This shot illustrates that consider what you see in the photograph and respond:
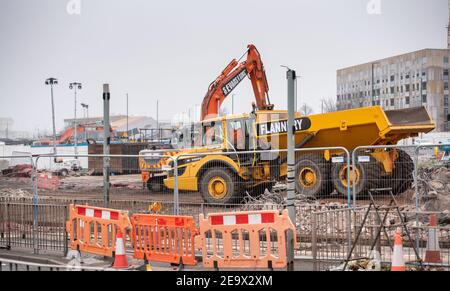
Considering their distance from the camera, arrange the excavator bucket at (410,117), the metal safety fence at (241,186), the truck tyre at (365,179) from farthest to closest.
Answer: the excavator bucket at (410,117), the truck tyre at (365,179), the metal safety fence at (241,186)

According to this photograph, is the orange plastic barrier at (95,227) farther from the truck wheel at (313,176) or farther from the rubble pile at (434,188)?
the rubble pile at (434,188)

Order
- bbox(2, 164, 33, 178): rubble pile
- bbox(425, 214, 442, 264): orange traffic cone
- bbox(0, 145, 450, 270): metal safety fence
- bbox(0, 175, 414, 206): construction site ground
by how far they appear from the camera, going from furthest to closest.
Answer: bbox(2, 164, 33, 178): rubble pile, bbox(0, 175, 414, 206): construction site ground, bbox(0, 145, 450, 270): metal safety fence, bbox(425, 214, 442, 264): orange traffic cone

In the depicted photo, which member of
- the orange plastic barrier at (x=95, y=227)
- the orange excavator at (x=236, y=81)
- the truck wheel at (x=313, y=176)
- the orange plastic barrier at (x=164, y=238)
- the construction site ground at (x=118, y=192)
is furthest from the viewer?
the orange excavator at (x=236, y=81)

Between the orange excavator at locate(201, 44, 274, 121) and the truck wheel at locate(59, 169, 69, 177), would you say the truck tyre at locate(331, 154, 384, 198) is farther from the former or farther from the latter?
the orange excavator at locate(201, 44, 274, 121)

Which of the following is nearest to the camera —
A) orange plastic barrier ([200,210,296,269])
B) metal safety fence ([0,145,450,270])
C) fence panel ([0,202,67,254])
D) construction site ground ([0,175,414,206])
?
orange plastic barrier ([200,210,296,269])

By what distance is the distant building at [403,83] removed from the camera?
4805 cm

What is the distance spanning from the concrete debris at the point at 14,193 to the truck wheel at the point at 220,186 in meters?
3.95

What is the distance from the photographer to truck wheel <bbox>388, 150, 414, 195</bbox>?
11209 mm

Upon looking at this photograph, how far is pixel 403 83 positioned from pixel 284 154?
1549 inches

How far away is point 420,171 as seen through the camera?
500 inches

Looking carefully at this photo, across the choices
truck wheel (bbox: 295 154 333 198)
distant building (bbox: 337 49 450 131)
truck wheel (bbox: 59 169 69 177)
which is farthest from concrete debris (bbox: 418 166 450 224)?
distant building (bbox: 337 49 450 131)

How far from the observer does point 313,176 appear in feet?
46.8

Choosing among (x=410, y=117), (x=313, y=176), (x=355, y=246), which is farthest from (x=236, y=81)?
(x=355, y=246)

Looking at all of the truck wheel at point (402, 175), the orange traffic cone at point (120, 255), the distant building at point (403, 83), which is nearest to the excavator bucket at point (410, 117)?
the truck wheel at point (402, 175)
